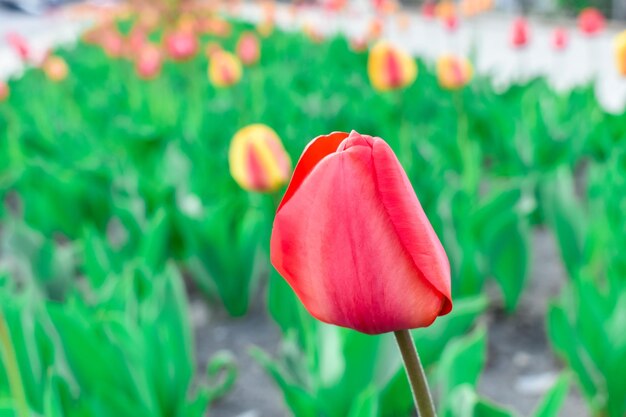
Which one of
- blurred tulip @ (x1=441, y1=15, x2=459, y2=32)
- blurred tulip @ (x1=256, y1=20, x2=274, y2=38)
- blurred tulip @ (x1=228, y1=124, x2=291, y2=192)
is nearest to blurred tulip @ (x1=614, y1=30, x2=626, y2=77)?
blurred tulip @ (x1=228, y1=124, x2=291, y2=192)

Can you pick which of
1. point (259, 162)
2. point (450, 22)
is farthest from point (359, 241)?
point (450, 22)

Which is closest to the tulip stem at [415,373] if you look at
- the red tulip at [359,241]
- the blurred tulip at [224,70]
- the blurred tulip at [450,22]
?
the red tulip at [359,241]

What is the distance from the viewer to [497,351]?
66.5 inches

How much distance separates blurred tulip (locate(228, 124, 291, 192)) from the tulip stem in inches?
37.5

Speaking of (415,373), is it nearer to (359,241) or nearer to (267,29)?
(359,241)

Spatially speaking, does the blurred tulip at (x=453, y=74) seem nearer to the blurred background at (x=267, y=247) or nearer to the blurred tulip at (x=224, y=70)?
the blurred background at (x=267, y=247)

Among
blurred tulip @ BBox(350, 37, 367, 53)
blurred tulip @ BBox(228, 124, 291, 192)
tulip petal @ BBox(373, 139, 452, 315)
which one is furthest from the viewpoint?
blurred tulip @ BBox(350, 37, 367, 53)

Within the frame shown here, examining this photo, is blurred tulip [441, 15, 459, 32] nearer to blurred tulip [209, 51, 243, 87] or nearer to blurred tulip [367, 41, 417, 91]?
blurred tulip [209, 51, 243, 87]

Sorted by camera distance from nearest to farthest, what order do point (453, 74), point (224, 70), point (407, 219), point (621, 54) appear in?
point (407, 219) < point (621, 54) < point (453, 74) < point (224, 70)

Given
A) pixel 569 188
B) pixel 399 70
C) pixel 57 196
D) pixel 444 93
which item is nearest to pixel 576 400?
pixel 569 188

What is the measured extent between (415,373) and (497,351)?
4.05ft

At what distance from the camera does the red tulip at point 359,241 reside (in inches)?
18.8

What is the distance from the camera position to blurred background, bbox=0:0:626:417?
1.16 meters

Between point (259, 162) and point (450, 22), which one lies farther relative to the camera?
point (450, 22)
